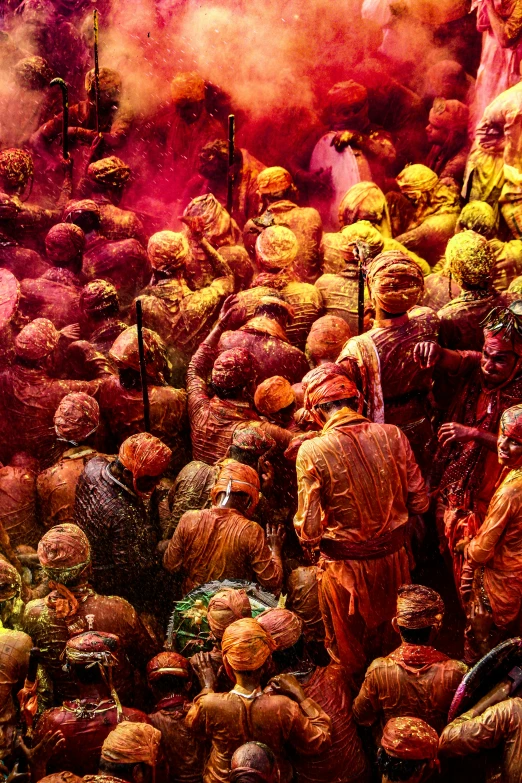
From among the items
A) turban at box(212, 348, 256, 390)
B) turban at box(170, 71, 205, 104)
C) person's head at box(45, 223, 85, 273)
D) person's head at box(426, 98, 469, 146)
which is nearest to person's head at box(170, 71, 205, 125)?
turban at box(170, 71, 205, 104)

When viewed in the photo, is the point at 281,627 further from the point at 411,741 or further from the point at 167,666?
the point at 411,741

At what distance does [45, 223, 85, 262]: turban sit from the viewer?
34.8 feet

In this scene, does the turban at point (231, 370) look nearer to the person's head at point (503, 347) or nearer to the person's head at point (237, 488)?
the person's head at point (237, 488)

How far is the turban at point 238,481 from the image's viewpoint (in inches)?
306

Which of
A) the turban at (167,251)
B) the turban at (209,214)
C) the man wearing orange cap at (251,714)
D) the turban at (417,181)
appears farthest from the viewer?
the turban at (417,181)

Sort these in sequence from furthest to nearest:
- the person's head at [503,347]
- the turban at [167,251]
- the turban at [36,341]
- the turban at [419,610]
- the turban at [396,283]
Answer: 1. the turban at [167,251]
2. the turban at [36,341]
3. the turban at [396,283]
4. the person's head at [503,347]
5. the turban at [419,610]

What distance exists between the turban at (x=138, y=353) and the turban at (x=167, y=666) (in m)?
2.75

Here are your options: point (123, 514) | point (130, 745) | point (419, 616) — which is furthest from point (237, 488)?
point (130, 745)

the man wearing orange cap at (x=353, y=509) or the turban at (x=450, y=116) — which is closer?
the man wearing orange cap at (x=353, y=509)

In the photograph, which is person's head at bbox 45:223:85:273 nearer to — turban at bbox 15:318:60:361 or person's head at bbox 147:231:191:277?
person's head at bbox 147:231:191:277

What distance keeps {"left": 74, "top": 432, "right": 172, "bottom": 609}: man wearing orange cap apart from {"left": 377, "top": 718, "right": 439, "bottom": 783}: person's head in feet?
→ 8.50

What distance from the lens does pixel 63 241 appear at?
10.6 m

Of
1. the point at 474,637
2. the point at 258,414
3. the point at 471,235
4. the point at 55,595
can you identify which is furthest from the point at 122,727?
the point at 471,235

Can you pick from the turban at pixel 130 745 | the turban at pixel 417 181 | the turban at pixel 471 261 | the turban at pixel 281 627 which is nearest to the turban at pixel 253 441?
the turban at pixel 281 627
